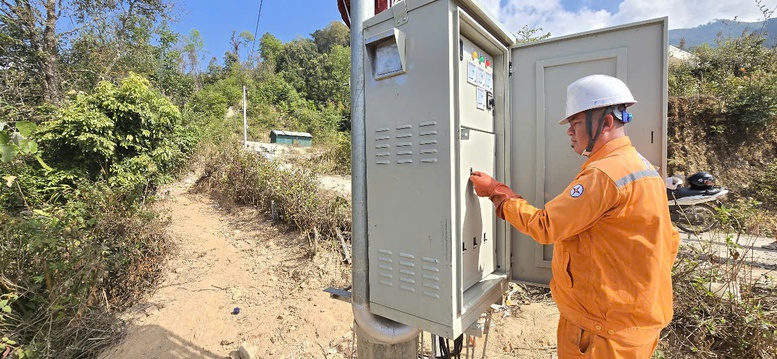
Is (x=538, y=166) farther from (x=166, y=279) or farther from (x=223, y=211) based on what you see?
(x=223, y=211)

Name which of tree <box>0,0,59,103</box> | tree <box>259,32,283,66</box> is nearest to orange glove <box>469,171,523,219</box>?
tree <box>0,0,59,103</box>

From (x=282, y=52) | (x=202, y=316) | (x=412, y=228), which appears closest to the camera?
(x=412, y=228)

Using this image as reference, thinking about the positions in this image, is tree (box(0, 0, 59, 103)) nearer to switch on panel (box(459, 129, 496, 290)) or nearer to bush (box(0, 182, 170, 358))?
bush (box(0, 182, 170, 358))

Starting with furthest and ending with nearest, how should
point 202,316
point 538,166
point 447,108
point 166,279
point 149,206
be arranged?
1. point 149,206
2. point 166,279
3. point 202,316
4. point 538,166
5. point 447,108

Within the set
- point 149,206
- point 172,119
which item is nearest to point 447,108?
point 149,206

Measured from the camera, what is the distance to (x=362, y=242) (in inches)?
66.1

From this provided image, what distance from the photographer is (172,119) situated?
23.1 ft

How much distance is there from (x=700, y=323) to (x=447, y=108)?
2.75m

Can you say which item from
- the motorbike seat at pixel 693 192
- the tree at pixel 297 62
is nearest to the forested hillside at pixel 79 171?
the motorbike seat at pixel 693 192

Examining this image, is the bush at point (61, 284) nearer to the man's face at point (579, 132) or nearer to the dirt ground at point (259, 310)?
the dirt ground at point (259, 310)

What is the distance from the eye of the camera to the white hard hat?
1320 mm

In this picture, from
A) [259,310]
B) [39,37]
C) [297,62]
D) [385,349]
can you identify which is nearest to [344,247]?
[259,310]

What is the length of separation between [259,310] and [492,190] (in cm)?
336

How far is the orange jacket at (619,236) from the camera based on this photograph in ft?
4.07
